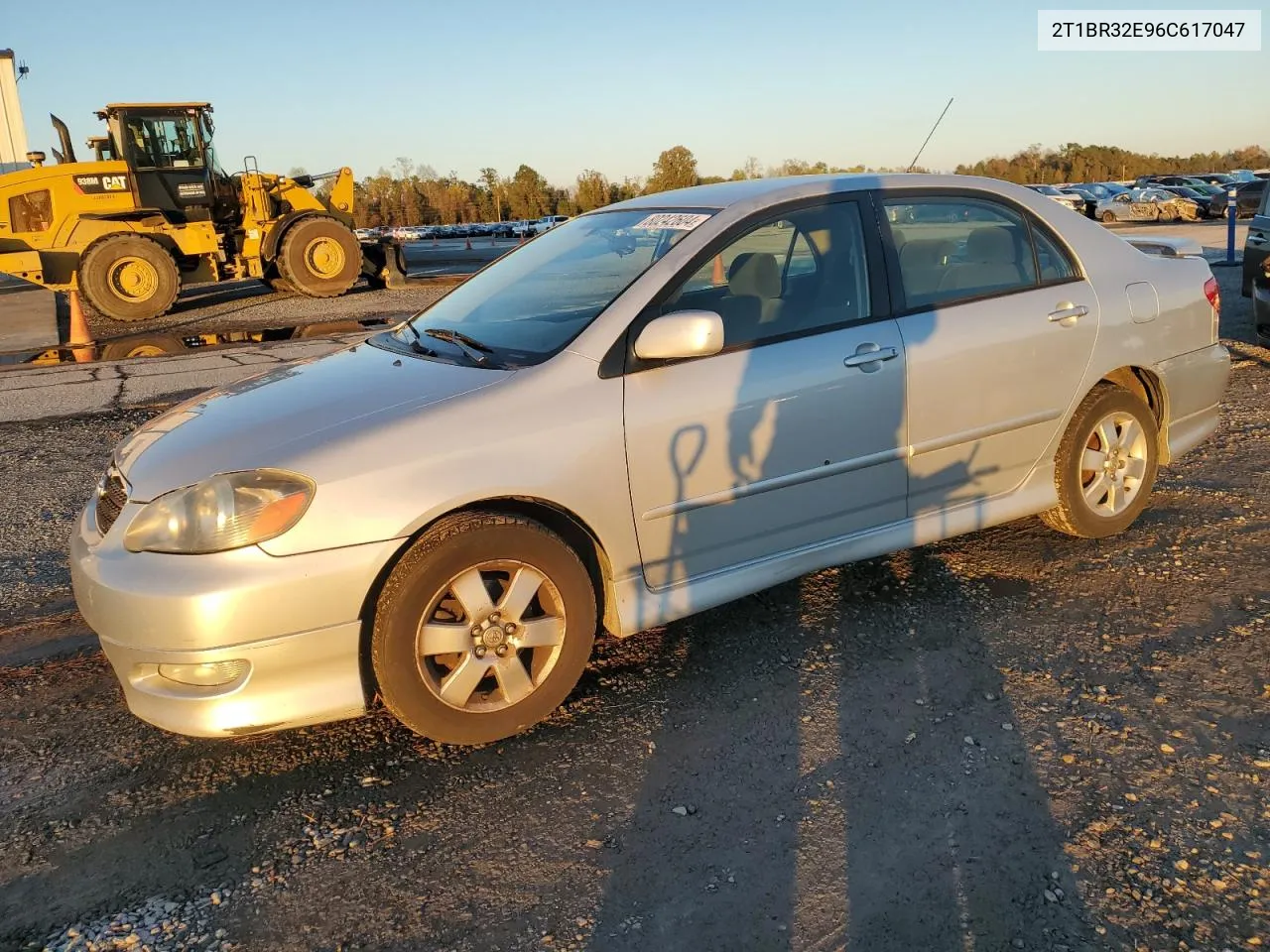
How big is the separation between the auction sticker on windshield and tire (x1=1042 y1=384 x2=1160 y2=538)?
1848 millimetres

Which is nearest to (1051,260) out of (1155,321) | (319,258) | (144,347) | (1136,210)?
(1155,321)

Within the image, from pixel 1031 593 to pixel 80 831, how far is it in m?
3.34

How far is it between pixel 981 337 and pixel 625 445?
5.24 feet

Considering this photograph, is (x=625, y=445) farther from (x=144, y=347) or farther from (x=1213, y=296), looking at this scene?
(x=144, y=347)

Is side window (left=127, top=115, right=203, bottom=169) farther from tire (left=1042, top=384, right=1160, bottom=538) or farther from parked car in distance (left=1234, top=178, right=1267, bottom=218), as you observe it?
tire (left=1042, top=384, right=1160, bottom=538)

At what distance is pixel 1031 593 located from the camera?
3.84 meters

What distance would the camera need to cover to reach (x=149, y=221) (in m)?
15.2

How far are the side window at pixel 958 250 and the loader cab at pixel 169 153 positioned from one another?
14390 millimetres

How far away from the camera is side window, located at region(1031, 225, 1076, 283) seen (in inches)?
159

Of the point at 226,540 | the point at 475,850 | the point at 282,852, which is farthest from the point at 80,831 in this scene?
the point at 475,850

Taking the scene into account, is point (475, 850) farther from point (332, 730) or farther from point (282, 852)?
Answer: point (332, 730)

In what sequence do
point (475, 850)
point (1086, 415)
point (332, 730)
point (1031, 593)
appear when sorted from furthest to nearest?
point (1086, 415), point (1031, 593), point (332, 730), point (475, 850)

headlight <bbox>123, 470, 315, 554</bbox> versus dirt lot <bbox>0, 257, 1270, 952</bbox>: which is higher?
headlight <bbox>123, 470, 315, 554</bbox>

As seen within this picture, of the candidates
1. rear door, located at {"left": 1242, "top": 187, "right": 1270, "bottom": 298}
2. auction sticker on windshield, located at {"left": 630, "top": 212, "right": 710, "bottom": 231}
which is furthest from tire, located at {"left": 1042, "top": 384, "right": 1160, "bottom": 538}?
rear door, located at {"left": 1242, "top": 187, "right": 1270, "bottom": 298}
